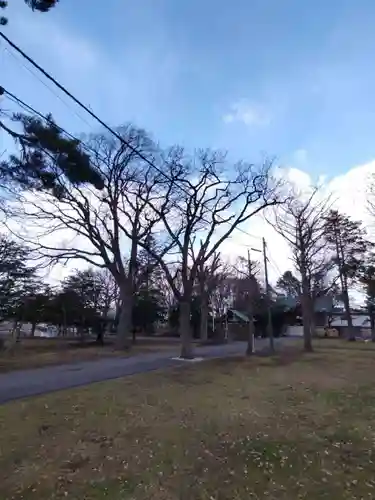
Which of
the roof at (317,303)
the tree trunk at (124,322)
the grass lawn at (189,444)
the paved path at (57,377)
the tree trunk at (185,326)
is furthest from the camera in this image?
the roof at (317,303)

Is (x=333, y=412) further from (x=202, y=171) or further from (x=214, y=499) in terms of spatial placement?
(x=202, y=171)

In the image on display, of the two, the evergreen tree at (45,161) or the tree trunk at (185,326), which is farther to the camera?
the tree trunk at (185,326)

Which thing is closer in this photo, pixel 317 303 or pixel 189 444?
pixel 189 444

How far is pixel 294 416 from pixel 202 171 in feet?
52.0

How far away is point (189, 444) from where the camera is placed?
6656mm

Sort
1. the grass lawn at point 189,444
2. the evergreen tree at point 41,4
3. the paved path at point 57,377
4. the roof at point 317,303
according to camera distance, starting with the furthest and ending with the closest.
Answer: the roof at point 317,303 → the paved path at point 57,377 → the evergreen tree at point 41,4 → the grass lawn at point 189,444

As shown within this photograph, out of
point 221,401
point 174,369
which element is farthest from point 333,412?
point 174,369

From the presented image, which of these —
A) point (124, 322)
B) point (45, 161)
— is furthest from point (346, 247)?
point (45, 161)

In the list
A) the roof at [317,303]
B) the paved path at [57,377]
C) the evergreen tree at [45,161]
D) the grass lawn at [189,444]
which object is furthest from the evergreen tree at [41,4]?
the roof at [317,303]

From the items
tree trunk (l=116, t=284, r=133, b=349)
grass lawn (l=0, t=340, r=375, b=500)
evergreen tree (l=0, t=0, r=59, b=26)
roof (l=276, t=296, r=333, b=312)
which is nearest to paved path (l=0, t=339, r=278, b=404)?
grass lawn (l=0, t=340, r=375, b=500)

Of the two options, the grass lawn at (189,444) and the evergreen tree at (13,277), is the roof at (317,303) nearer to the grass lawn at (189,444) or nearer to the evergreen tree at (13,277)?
the evergreen tree at (13,277)

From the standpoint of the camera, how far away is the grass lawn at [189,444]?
502 cm

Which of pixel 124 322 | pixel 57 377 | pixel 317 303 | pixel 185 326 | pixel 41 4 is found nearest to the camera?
pixel 41 4

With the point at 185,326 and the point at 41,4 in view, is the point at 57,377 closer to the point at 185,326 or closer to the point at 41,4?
the point at 185,326
